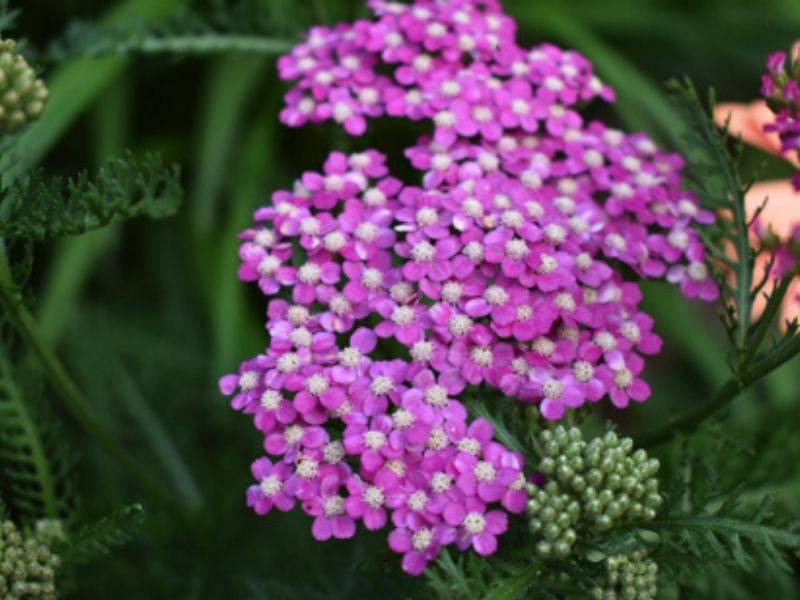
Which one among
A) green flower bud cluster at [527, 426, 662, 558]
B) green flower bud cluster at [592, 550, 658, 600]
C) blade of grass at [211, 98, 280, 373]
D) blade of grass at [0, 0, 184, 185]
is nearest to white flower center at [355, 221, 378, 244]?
green flower bud cluster at [527, 426, 662, 558]

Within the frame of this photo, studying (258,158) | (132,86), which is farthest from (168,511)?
(132,86)

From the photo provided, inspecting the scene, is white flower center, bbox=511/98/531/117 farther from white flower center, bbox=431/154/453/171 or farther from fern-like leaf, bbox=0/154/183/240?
fern-like leaf, bbox=0/154/183/240

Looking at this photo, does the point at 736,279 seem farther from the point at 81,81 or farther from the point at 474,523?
the point at 81,81

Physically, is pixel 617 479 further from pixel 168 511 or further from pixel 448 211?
pixel 168 511

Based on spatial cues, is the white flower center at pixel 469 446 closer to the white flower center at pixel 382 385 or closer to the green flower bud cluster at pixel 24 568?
the white flower center at pixel 382 385

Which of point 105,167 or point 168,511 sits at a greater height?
point 105,167

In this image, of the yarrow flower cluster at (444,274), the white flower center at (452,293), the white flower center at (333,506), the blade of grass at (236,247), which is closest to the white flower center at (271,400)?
the yarrow flower cluster at (444,274)
